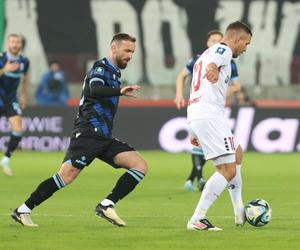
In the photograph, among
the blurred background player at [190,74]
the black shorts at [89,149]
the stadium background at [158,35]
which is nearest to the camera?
the black shorts at [89,149]

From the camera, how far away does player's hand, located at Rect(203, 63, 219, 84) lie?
9.51 m

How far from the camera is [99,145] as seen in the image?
1010 cm

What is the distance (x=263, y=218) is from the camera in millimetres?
9906

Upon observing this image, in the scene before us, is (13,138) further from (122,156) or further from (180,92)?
(122,156)

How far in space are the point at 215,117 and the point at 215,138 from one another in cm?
20

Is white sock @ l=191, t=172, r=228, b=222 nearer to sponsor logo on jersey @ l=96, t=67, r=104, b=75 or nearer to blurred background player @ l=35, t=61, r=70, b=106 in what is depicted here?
sponsor logo on jersey @ l=96, t=67, r=104, b=75

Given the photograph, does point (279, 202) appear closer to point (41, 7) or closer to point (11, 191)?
point (11, 191)

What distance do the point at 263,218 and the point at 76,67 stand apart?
2235cm

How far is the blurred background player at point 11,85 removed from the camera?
17.5m

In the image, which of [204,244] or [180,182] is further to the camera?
[180,182]

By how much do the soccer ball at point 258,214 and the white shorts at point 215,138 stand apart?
66cm

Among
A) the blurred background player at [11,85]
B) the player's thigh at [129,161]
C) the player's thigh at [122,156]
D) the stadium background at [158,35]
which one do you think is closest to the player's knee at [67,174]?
the player's thigh at [122,156]

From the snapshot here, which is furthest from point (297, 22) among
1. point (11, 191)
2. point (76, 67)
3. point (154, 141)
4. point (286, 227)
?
point (286, 227)

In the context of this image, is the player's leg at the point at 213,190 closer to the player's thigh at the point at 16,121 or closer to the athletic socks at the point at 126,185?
the athletic socks at the point at 126,185
